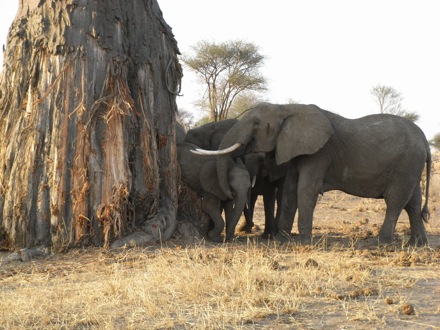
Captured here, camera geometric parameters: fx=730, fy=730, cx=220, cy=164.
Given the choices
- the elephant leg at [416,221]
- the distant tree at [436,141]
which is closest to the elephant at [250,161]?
the elephant leg at [416,221]

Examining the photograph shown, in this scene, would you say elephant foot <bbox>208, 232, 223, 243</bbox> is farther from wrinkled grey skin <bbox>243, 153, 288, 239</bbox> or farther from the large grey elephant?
wrinkled grey skin <bbox>243, 153, 288, 239</bbox>

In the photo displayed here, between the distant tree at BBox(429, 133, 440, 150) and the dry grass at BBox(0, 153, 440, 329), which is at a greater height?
the distant tree at BBox(429, 133, 440, 150)

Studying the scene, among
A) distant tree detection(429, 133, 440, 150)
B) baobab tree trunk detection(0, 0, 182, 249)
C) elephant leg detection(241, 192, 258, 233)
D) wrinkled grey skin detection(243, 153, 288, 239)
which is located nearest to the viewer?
baobab tree trunk detection(0, 0, 182, 249)

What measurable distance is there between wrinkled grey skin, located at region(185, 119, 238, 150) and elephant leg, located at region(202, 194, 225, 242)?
997 mm

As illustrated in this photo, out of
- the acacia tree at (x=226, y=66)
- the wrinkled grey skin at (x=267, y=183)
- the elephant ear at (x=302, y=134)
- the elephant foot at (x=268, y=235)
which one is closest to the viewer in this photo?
the elephant ear at (x=302, y=134)

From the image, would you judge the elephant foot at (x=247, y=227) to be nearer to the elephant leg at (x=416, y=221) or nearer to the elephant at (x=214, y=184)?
the elephant at (x=214, y=184)

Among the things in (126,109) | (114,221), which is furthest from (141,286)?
(126,109)

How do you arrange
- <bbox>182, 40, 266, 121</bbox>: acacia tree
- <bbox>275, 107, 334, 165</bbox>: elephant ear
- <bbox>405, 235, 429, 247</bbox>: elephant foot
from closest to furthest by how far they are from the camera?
<bbox>275, 107, 334, 165</bbox>: elephant ear → <bbox>405, 235, 429, 247</bbox>: elephant foot → <bbox>182, 40, 266, 121</bbox>: acacia tree

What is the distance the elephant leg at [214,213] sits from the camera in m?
9.55

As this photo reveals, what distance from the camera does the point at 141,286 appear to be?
228 inches

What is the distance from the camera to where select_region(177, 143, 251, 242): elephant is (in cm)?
934

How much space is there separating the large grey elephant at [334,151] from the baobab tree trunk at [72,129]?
135 cm

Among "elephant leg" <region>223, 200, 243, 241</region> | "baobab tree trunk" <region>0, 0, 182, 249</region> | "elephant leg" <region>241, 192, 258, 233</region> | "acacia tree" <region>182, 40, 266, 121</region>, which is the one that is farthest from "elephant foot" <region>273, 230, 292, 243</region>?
"acacia tree" <region>182, 40, 266, 121</region>

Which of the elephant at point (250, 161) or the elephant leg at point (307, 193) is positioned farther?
the elephant at point (250, 161)
